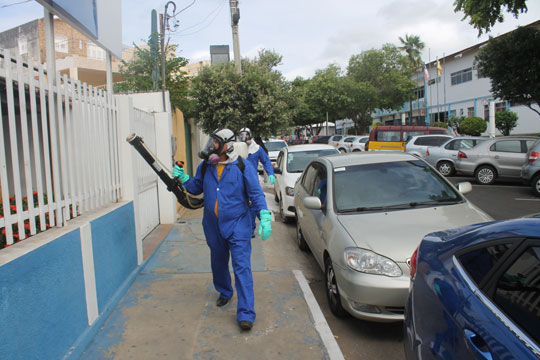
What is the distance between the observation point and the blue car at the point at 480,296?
179cm

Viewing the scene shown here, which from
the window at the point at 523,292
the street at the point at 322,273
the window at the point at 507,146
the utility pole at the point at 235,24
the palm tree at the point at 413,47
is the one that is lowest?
the street at the point at 322,273

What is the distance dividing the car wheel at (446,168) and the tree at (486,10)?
17.4ft

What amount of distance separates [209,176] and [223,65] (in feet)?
40.1

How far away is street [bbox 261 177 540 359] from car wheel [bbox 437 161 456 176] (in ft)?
12.6

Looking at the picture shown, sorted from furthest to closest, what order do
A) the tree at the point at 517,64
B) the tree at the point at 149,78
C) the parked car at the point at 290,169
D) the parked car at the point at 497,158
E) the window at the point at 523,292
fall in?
the tree at the point at 149,78
the tree at the point at 517,64
the parked car at the point at 497,158
the parked car at the point at 290,169
the window at the point at 523,292

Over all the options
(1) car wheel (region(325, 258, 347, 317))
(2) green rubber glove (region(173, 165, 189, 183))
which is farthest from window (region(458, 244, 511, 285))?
(2) green rubber glove (region(173, 165, 189, 183))

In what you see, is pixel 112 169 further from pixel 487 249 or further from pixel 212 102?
pixel 212 102

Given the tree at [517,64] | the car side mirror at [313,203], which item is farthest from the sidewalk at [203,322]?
the tree at [517,64]

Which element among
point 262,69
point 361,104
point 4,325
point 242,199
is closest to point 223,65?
point 262,69

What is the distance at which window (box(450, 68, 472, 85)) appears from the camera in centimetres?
3453

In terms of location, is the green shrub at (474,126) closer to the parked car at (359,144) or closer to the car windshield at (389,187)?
the parked car at (359,144)

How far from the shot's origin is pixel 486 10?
11852mm

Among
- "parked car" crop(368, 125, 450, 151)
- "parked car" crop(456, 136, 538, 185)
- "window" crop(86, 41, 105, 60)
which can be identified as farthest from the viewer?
"window" crop(86, 41, 105, 60)

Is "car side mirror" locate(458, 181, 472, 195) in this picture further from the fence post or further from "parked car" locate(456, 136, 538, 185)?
"parked car" locate(456, 136, 538, 185)
